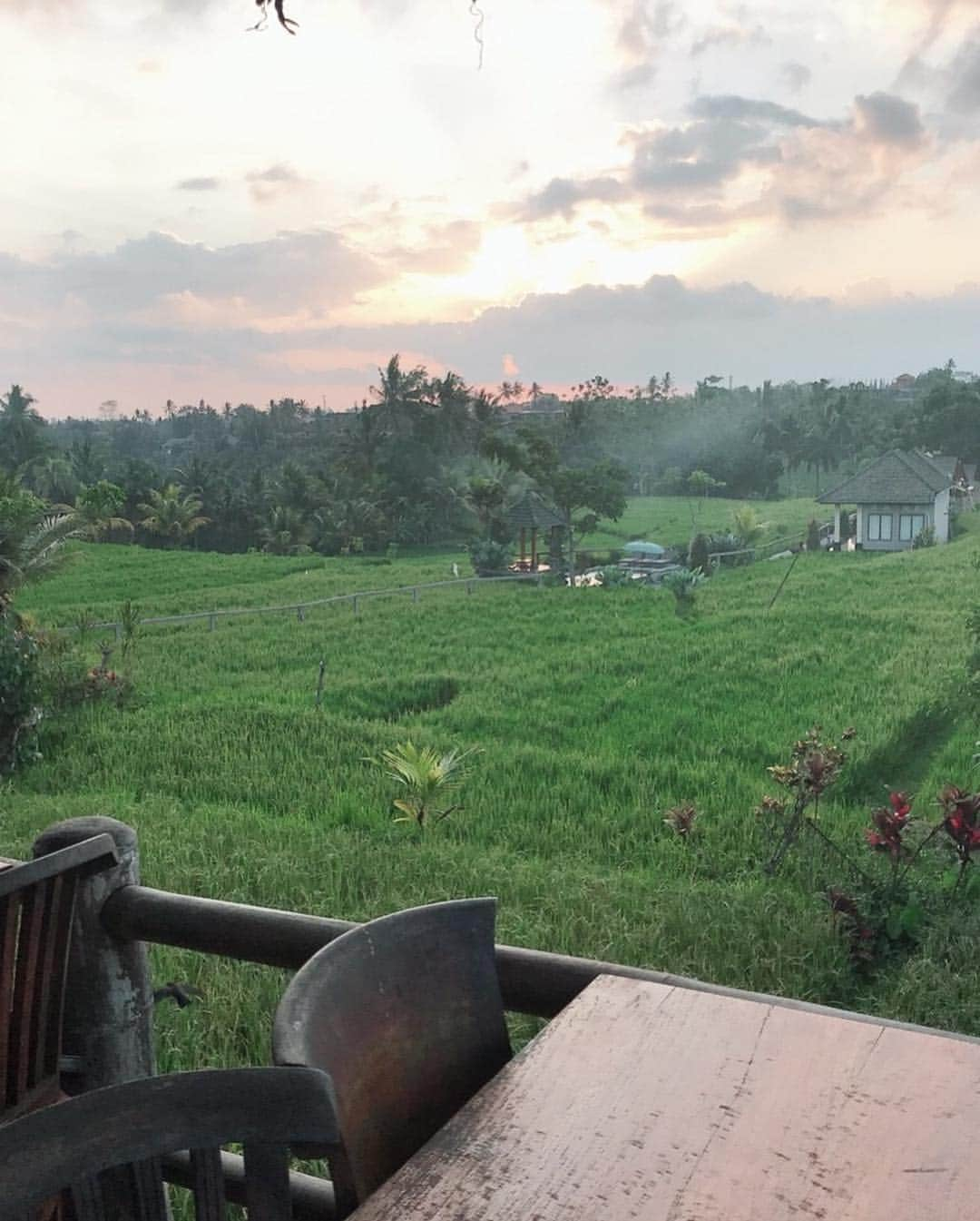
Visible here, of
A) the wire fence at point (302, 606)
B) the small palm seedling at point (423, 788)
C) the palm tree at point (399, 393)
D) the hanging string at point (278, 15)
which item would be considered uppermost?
the palm tree at point (399, 393)

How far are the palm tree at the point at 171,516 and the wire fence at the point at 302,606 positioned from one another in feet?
1.80

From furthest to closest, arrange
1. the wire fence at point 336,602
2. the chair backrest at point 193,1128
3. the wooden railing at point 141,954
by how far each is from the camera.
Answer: the wire fence at point 336,602 < the wooden railing at point 141,954 < the chair backrest at point 193,1128

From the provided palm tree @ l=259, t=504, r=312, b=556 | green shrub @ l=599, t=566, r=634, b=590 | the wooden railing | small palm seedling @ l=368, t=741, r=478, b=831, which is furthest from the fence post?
green shrub @ l=599, t=566, r=634, b=590

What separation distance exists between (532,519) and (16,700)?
5.01 metres

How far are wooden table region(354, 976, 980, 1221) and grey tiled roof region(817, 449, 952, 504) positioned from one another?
801 centimetres

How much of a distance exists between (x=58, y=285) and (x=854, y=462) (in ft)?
19.4

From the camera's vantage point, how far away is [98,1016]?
39.9 inches

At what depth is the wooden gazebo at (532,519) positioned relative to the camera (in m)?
8.80

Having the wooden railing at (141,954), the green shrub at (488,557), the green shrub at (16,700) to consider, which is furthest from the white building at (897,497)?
the wooden railing at (141,954)

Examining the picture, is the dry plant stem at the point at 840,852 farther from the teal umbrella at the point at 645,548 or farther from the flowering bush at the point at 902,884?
the teal umbrella at the point at 645,548

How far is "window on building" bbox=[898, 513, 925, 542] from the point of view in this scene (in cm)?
843

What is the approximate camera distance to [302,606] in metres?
7.27

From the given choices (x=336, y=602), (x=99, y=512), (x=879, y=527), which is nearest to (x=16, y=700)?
(x=99, y=512)

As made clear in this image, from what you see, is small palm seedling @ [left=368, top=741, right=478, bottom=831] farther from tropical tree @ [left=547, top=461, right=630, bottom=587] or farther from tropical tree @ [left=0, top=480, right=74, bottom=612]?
tropical tree @ [left=547, top=461, right=630, bottom=587]
